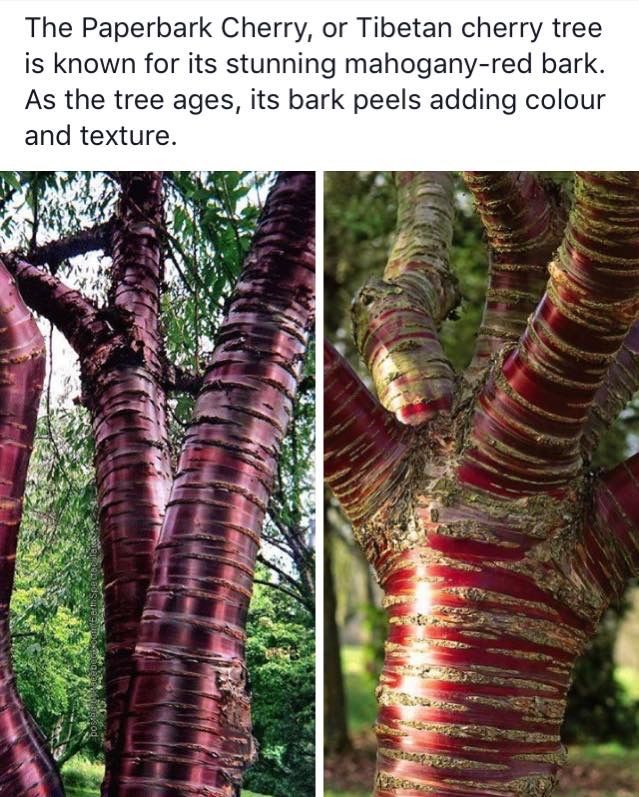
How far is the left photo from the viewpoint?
2.08 metres

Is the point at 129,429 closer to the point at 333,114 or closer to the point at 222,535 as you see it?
the point at 222,535

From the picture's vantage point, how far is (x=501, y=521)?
1.99 m

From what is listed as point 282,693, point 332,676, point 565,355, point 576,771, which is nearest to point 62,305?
point 282,693

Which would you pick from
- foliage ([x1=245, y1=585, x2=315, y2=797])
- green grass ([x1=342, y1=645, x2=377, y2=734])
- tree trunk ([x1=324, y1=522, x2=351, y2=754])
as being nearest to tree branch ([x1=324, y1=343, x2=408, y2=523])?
foliage ([x1=245, y1=585, x2=315, y2=797])

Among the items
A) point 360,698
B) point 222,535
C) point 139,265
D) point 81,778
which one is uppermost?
point 360,698

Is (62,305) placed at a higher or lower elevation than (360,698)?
lower

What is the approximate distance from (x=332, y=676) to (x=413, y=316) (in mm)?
4790

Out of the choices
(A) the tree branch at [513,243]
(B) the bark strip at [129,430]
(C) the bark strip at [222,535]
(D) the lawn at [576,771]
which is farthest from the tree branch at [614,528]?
(D) the lawn at [576,771]

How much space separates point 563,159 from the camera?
7.32 feet

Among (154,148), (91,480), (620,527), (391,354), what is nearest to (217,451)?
(91,480)

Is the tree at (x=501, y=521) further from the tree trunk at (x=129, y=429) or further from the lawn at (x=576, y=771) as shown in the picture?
the lawn at (x=576, y=771)

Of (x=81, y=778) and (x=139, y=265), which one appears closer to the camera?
(x=81, y=778)

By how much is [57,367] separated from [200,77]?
64 cm

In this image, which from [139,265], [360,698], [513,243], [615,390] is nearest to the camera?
[139,265]
